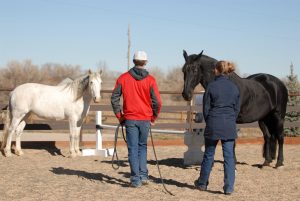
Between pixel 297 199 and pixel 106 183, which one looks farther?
pixel 106 183

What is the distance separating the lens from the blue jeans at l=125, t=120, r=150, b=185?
18.0 feet

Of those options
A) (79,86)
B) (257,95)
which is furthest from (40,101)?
(257,95)

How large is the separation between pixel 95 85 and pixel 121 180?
3.06 metres

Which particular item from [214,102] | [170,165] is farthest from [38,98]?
[214,102]

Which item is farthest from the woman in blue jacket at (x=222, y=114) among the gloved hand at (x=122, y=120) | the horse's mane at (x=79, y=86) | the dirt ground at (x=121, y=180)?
the horse's mane at (x=79, y=86)

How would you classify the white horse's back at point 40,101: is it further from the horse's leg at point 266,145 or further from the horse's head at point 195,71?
the horse's leg at point 266,145

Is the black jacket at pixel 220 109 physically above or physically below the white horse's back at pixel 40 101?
above

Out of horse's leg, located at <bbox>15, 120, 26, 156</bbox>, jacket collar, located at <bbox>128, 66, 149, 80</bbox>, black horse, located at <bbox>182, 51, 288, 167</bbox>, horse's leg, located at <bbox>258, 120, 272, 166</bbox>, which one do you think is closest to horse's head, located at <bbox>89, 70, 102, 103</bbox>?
horse's leg, located at <bbox>15, 120, 26, 156</bbox>

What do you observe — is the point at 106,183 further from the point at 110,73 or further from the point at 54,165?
the point at 110,73

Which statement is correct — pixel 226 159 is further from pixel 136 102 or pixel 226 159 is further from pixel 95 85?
pixel 95 85

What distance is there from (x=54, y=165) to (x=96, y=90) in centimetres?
180

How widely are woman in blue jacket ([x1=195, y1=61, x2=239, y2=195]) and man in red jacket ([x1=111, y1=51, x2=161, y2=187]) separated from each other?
74cm

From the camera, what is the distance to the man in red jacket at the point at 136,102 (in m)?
5.50

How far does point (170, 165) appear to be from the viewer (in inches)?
Result: 309
